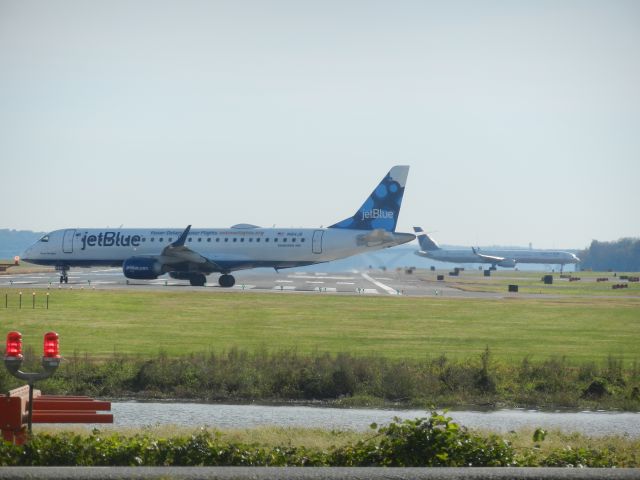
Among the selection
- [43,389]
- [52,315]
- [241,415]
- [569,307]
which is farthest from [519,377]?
[569,307]

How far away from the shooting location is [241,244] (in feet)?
234

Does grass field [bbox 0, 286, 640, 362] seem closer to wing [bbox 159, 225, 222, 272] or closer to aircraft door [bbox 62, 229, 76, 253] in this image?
wing [bbox 159, 225, 222, 272]

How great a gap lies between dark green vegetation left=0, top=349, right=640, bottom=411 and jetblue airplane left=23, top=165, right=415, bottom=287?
41.2 m

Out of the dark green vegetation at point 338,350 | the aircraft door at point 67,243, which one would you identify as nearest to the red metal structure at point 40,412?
the dark green vegetation at point 338,350

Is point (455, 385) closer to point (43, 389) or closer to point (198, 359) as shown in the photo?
point (198, 359)

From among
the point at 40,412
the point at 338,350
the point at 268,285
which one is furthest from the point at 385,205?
the point at 40,412

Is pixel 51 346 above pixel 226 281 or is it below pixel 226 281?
above

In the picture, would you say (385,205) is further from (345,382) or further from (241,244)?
(345,382)

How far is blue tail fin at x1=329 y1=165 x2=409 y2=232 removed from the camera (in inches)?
2761

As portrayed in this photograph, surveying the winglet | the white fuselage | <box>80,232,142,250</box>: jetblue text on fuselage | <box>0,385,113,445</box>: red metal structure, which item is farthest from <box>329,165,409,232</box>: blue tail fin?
<box>0,385,113,445</box>: red metal structure

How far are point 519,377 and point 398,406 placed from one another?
447 cm

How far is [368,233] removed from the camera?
69.4 m

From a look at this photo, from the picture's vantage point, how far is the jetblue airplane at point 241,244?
68812 mm

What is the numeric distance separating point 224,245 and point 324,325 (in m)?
32.6
